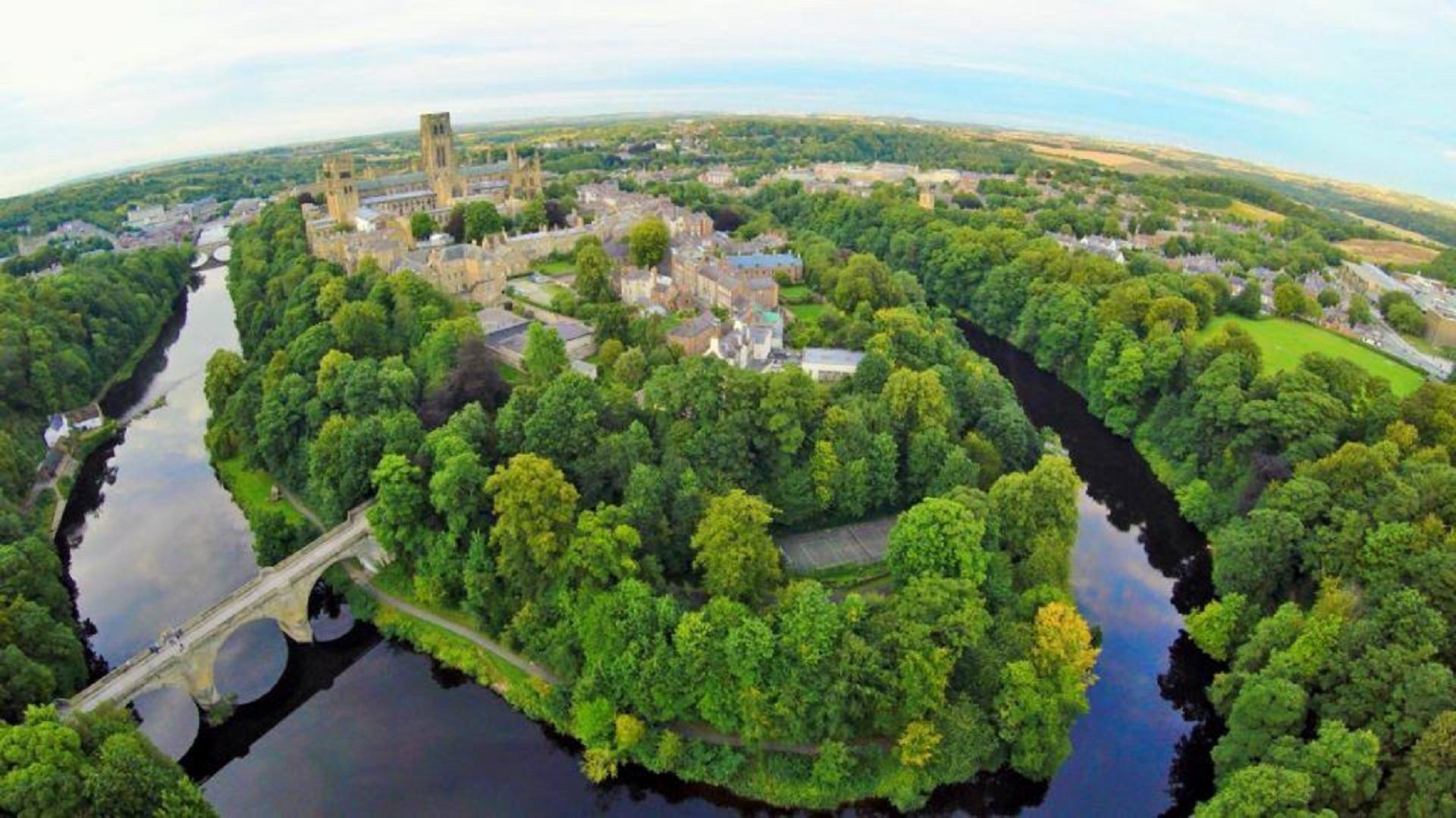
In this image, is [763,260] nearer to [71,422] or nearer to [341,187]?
[341,187]

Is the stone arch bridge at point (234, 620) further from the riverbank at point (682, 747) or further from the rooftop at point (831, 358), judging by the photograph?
the rooftop at point (831, 358)

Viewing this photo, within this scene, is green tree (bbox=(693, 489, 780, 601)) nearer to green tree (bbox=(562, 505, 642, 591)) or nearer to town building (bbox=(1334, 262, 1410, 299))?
green tree (bbox=(562, 505, 642, 591))

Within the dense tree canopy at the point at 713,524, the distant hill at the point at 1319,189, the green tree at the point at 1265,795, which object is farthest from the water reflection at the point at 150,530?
the distant hill at the point at 1319,189

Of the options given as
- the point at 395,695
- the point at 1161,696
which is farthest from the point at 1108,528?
the point at 395,695

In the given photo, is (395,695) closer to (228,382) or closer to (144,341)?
(228,382)

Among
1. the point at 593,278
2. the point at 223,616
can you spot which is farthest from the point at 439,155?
the point at 223,616

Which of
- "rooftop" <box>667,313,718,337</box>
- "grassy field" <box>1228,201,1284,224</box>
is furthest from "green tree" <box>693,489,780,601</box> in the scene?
"grassy field" <box>1228,201,1284,224</box>
